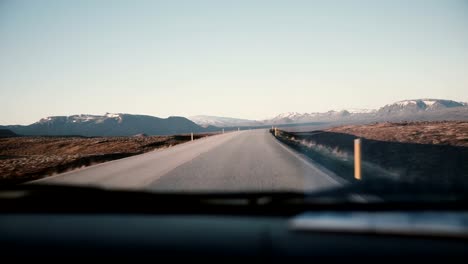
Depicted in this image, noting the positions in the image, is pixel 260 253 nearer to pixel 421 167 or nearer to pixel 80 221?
pixel 80 221

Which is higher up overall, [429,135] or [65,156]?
[429,135]

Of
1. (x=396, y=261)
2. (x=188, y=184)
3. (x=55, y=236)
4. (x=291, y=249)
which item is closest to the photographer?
(x=396, y=261)

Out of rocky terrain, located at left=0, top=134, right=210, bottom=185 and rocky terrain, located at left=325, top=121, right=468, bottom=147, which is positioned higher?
rocky terrain, located at left=325, top=121, right=468, bottom=147

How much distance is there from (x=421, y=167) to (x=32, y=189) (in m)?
13.3

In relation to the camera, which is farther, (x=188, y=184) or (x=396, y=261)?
(x=188, y=184)

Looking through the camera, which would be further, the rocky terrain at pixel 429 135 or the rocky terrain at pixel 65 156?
the rocky terrain at pixel 429 135

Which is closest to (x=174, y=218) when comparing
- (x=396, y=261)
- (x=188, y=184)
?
(x=396, y=261)

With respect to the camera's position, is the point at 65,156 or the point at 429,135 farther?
the point at 429,135

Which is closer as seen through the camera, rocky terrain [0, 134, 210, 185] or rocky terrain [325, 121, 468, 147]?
rocky terrain [0, 134, 210, 185]

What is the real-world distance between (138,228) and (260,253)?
4.61ft

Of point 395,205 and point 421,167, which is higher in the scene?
point 395,205

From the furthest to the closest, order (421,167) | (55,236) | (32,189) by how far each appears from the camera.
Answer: (421,167) → (32,189) → (55,236)

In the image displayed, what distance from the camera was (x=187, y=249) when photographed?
3074 millimetres

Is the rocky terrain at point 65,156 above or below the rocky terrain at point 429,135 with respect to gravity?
below
